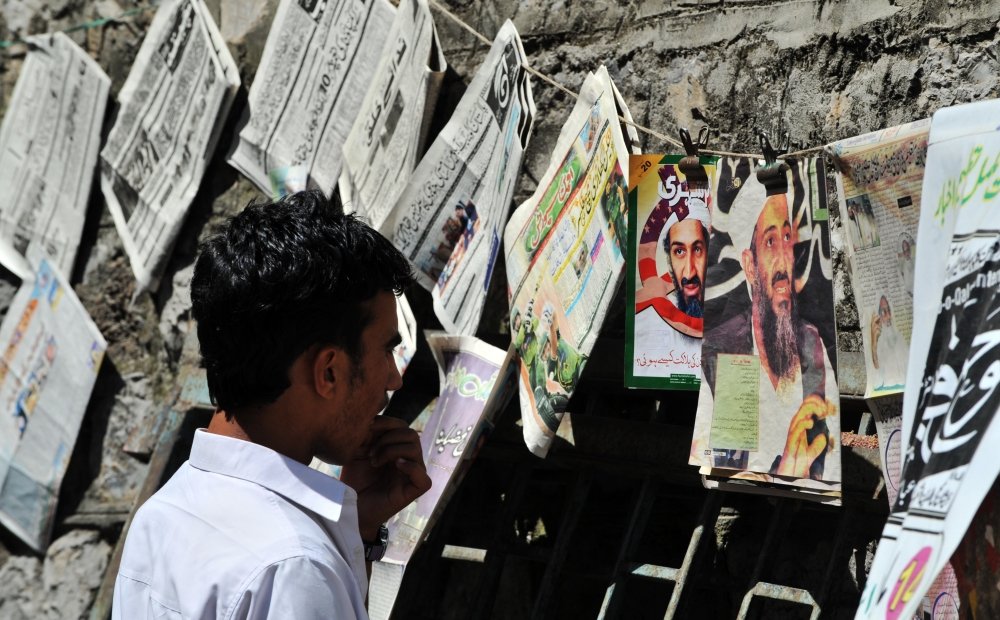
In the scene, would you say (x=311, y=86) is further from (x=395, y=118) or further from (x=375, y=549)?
(x=375, y=549)

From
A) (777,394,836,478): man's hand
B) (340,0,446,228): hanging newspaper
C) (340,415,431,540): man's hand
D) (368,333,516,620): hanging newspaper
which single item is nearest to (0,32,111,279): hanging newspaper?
(340,0,446,228): hanging newspaper

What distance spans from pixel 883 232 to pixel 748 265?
22 cm

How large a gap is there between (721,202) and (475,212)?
661 millimetres

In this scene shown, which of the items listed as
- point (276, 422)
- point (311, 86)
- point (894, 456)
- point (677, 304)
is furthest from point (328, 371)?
point (311, 86)

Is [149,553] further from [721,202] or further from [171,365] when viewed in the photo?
[171,365]

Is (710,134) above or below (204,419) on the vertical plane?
above

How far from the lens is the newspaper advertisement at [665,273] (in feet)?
5.68

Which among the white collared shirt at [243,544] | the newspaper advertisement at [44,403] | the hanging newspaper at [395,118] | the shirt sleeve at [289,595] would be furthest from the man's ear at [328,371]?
the newspaper advertisement at [44,403]

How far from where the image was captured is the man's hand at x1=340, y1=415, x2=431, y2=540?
1483mm

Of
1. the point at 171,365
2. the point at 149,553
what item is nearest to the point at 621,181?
the point at 149,553

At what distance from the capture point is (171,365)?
118 inches

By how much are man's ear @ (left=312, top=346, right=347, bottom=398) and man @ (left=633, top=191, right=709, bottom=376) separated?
2.10 feet

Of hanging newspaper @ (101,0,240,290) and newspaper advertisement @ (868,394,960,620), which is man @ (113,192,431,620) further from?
hanging newspaper @ (101,0,240,290)

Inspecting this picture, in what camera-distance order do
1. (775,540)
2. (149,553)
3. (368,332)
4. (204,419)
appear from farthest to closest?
(204,419) < (775,540) < (368,332) < (149,553)
